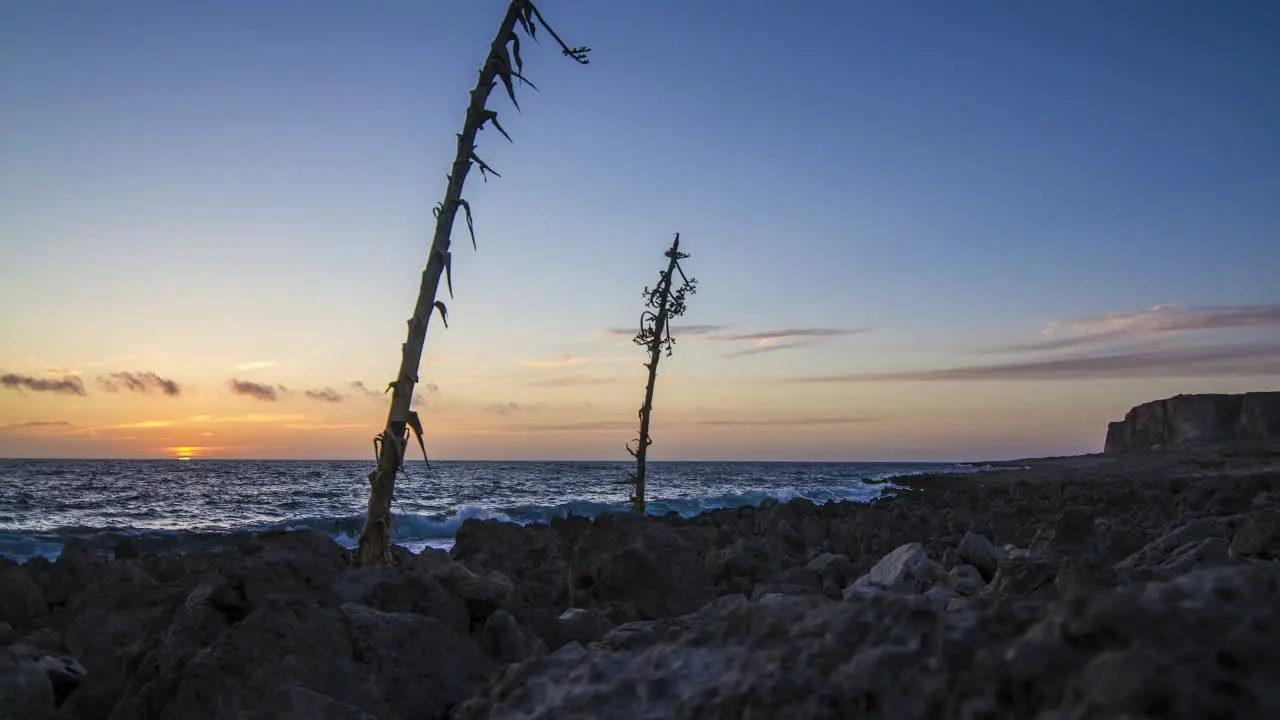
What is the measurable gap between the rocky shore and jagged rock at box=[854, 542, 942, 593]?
25mm

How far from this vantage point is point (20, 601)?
19.3 feet

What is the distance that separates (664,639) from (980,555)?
15.3ft

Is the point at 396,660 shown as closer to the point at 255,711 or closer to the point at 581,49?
the point at 255,711

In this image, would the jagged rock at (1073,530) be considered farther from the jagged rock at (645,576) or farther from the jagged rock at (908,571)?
the jagged rock at (645,576)

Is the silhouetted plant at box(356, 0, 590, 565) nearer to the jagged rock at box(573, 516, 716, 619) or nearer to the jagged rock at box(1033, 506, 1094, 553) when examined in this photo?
the jagged rock at box(573, 516, 716, 619)

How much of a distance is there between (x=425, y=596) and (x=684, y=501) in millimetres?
28684

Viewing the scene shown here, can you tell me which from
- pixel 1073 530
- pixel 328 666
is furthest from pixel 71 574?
pixel 1073 530

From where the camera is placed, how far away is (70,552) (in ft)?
22.1

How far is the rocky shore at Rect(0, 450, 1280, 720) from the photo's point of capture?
1224mm

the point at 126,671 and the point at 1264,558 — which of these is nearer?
the point at 126,671

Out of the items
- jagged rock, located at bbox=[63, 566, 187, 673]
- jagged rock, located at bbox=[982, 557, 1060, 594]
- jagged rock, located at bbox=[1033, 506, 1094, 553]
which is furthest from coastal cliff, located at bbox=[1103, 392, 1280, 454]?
jagged rock, located at bbox=[63, 566, 187, 673]

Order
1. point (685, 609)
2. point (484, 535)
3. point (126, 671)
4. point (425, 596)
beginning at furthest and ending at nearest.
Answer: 1. point (484, 535)
2. point (685, 609)
3. point (425, 596)
4. point (126, 671)

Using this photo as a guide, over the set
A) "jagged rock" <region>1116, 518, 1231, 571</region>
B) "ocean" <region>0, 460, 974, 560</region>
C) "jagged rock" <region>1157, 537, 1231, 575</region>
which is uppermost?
"jagged rock" <region>1157, 537, 1231, 575</region>

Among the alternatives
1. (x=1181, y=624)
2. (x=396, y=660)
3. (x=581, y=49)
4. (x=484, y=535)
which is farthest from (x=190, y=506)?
(x=1181, y=624)
